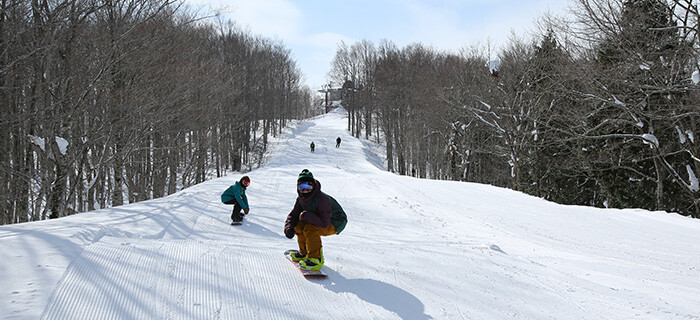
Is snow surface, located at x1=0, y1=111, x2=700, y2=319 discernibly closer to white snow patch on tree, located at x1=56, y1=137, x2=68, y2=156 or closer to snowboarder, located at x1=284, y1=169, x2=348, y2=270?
snowboarder, located at x1=284, y1=169, x2=348, y2=270

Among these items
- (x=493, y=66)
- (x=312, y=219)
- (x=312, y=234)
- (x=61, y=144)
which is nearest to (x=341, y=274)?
(x=312, y=234)

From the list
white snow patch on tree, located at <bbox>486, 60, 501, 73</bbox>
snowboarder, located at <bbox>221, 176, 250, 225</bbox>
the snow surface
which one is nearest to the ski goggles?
the snow surface

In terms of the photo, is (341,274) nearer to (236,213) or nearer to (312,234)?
(312,234)

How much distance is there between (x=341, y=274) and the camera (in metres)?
4.72

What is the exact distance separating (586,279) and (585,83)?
12.5 meters

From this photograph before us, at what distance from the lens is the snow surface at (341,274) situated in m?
3.49

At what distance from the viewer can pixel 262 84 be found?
38.7 m

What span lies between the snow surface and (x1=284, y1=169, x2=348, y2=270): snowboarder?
12.4 inches

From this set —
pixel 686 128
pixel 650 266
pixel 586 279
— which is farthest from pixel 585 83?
pixel 586 279

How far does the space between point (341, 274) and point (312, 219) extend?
88 cm

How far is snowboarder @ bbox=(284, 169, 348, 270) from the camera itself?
4457 mm

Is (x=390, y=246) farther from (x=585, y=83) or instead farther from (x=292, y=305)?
(x=585, y=83)

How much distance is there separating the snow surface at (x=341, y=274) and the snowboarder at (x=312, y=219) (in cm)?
32

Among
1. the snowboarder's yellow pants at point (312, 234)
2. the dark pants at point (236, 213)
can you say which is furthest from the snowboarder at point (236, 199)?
the snowboarder's yellow pants at point (312, 234)
